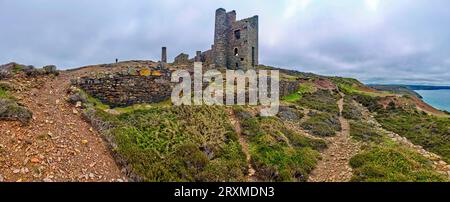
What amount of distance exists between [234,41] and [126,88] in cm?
1980

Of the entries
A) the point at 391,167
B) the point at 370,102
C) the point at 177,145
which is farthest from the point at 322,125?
the point at 370,102

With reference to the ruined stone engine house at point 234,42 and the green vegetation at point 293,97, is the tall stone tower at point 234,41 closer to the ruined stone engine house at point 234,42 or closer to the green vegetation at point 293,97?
the ruined stone engine house at point 234,42

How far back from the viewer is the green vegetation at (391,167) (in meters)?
11.3

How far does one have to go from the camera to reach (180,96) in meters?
20.5

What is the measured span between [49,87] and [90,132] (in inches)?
224

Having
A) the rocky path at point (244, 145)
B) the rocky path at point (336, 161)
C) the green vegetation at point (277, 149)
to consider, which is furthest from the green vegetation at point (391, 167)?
the rocky path at point (244, 145)

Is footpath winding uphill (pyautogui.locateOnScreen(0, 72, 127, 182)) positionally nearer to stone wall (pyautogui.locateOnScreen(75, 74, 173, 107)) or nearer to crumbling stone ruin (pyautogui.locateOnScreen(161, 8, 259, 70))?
stone wall (pyautogui.locateOnScreen(75, 74, 173, 107))

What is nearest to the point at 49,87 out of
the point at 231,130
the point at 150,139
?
the point at 150,139

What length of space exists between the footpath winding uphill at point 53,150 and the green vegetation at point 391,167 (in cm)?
898

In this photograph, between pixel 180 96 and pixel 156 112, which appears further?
pixel 180 96

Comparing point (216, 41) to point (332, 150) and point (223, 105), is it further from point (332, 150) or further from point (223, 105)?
point (332, 150)

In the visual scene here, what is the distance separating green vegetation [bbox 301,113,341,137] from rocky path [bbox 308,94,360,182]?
63 cm

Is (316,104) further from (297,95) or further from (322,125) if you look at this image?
(322,125)

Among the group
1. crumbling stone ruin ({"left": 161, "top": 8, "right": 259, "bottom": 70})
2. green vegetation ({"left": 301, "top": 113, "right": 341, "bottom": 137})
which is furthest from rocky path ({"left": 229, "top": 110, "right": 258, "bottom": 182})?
crumbling stone ruin ({"left": 161, "top": 8, "right": 259, "bottom": 70})
